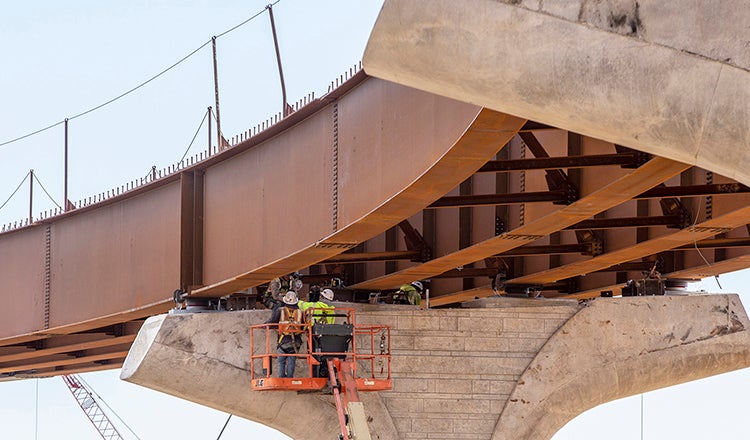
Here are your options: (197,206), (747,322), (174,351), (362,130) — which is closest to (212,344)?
(174,351)

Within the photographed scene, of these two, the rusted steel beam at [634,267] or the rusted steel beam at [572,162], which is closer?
the rusted steel beam at [572,162]

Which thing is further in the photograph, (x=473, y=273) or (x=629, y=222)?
(x=473, y=273)

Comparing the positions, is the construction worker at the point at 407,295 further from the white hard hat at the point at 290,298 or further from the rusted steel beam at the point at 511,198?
the rusted steel beam at the point at 511,198

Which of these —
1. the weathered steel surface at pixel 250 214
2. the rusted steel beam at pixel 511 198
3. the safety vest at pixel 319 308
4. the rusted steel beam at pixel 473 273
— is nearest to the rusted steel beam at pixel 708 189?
the rusted steel beam at pixel 511 198

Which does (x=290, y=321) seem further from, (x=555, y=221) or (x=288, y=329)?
(x=555, y=221)

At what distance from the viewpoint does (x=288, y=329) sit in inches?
845

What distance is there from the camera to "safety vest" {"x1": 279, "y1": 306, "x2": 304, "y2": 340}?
2141cm

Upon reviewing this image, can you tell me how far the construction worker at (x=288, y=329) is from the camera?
2159 cm

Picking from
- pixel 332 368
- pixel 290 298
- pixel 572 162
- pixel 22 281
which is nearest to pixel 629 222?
pixel 572 162

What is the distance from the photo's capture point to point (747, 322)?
25422 mm

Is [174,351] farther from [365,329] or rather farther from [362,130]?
[362,130]

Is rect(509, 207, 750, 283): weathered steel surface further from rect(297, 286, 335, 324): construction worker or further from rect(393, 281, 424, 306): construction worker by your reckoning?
rect(297, 286, 335, 324): construction worker

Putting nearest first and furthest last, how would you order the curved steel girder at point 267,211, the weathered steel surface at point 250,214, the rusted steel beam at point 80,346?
1. the curved steel girder at point 267,211
2. the weathered steel surface at point 250,214
3. the rusted steel beam at point 80,346

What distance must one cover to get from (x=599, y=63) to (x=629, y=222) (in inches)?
448
